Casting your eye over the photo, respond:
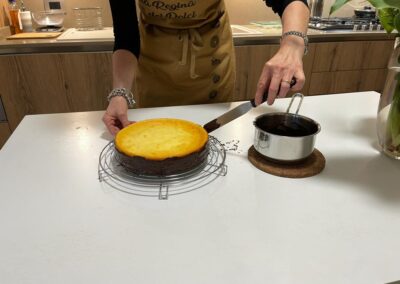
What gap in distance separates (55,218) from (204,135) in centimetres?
31

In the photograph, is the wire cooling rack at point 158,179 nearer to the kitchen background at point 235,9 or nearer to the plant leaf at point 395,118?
the plant leaf at point 395,118

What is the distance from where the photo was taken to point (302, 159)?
66cm

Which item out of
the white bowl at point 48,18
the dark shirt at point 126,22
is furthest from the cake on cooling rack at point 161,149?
the white bowl at point 48,18

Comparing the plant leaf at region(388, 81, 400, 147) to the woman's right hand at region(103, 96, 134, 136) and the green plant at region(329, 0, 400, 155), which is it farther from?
the woman's right hand at region(103, 96, 134, 136)

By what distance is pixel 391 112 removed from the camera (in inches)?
26.5

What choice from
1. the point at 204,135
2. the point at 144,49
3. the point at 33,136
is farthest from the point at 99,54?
the point at 204,135

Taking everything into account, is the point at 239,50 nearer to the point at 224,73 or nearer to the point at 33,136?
the point at 224,73

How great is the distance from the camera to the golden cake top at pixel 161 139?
0.61m

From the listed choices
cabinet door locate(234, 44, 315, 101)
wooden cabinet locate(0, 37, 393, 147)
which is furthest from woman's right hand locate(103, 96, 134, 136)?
cabinet door locate(234, 44, 315, 101)

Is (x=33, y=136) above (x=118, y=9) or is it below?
below

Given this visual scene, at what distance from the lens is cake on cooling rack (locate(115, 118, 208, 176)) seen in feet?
1.98

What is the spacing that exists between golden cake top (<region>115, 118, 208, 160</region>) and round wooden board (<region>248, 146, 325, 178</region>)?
118 millimetres

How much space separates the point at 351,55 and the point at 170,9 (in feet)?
5.24

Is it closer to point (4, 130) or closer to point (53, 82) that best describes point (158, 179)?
point (53, 82)
